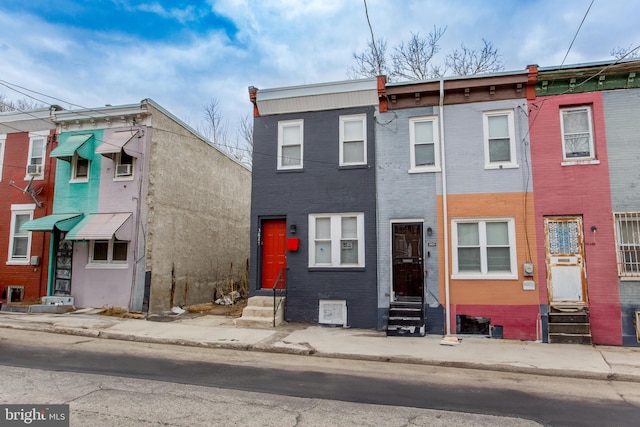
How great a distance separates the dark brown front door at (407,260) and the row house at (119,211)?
26.4 feet

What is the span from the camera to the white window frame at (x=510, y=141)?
11.5m

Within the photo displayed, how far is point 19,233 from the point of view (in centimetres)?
1536

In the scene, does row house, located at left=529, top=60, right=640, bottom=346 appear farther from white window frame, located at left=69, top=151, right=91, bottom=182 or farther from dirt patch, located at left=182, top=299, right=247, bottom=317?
white window frame, located at left=69, top=151, right=91, bottom=182

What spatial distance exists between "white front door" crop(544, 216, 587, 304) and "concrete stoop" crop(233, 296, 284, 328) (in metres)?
7.25

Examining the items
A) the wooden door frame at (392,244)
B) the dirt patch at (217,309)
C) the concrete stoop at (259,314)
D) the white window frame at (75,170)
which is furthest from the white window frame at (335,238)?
the white window frame at (75,170)

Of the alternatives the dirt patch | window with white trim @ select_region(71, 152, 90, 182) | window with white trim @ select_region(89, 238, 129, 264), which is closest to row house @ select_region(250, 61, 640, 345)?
the dirt patch

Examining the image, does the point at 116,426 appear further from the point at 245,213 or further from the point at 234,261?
the point at 245,213

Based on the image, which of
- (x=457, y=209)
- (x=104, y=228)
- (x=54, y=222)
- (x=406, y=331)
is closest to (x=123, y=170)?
(x=104, y=228)

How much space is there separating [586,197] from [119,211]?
13892mm

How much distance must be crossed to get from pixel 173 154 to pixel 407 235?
9.02 metres

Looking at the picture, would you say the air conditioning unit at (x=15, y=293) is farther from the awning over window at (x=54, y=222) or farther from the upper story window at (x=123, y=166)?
the upper story window at (x=123, y=166)

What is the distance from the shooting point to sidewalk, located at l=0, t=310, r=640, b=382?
826cm

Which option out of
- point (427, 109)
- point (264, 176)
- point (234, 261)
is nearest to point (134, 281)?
point (264, 176)

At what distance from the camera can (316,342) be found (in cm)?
995
